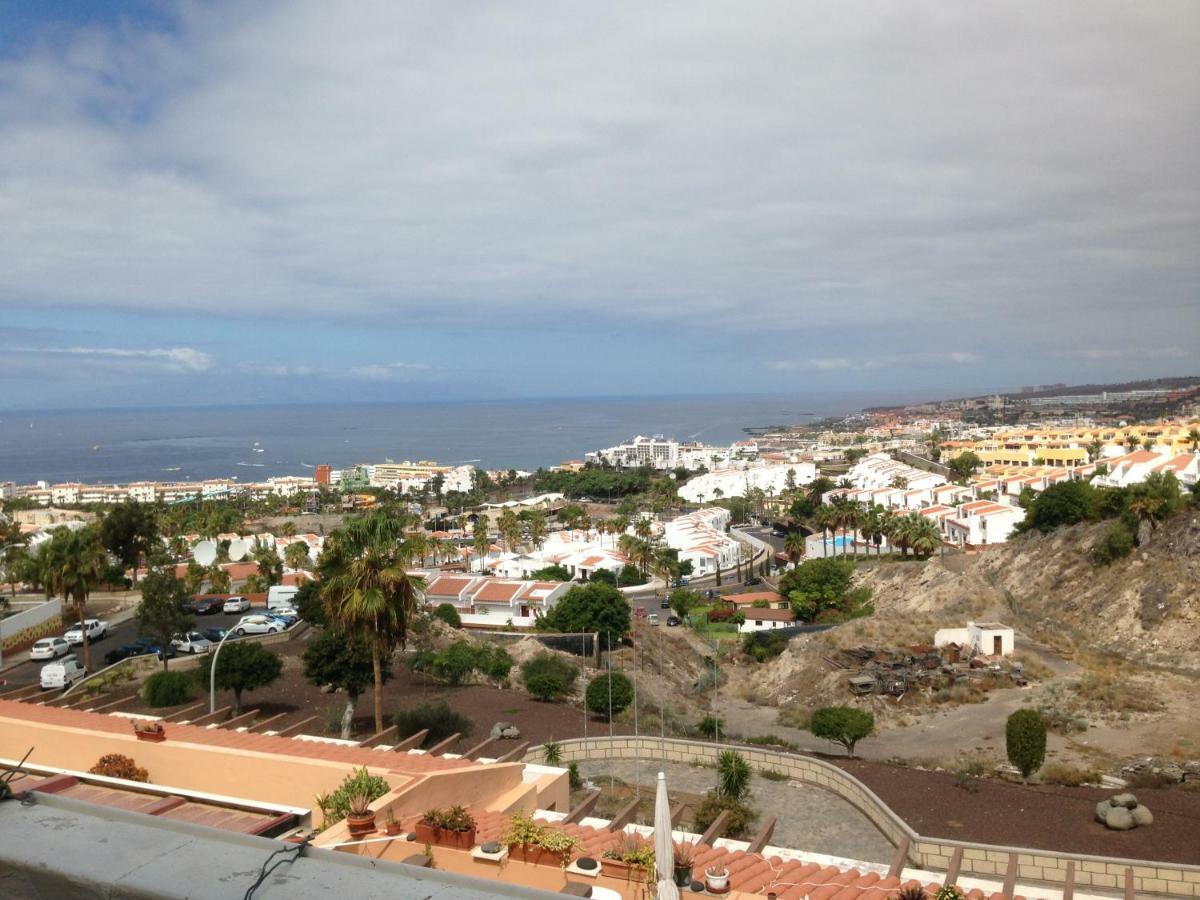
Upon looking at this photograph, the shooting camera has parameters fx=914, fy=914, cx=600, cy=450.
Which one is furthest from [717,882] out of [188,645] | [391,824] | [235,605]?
[235,605]

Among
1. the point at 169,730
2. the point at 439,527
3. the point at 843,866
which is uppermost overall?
the point at 169,730

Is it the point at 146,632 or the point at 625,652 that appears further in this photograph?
the point at 625,652

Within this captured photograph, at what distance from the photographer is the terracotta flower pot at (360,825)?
6.12 m

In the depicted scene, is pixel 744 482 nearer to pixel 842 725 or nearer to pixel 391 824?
pixel 842 725

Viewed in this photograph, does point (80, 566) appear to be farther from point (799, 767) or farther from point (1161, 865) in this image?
point (1161, 865)

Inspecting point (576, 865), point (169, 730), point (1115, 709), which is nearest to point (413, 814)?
point (576, 865)

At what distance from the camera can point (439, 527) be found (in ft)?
272

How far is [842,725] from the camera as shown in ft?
58.7

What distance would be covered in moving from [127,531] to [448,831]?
31051 mm

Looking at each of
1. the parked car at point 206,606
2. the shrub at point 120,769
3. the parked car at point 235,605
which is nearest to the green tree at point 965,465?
the parked car at point 235,605

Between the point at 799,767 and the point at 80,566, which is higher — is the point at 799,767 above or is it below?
below

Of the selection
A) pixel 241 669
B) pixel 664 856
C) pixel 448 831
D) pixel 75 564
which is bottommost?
pixel 241 669

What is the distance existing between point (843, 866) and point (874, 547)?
178 feet

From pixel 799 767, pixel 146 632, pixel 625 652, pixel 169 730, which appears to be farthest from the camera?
pixel 625 652
